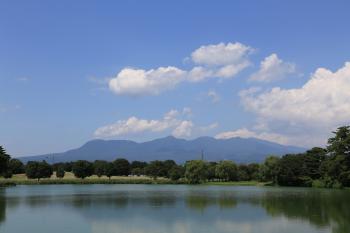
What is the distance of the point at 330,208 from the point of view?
41.7m

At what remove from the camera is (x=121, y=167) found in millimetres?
153375

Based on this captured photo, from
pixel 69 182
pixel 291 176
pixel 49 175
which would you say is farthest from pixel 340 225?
pixel 49 175

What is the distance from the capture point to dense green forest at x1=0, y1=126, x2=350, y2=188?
3263 inches

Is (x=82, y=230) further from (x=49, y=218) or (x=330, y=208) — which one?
(x=330, y=208)

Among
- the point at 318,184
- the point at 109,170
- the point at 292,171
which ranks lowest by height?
the point at 318,184

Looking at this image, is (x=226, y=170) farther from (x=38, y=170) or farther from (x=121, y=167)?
(x=38, y=170)

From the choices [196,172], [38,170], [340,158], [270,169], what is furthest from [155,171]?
[340,158]

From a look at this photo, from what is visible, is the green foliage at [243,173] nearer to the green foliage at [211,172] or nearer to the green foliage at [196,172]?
the green foliage at [211,172]

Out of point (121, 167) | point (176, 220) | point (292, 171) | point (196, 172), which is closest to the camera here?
point (176, 220)

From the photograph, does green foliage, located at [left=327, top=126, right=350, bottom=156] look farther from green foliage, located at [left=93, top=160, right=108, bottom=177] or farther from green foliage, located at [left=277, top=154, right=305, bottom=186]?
green foliage, located at [left=93, top=160, right=108, bottom=177]

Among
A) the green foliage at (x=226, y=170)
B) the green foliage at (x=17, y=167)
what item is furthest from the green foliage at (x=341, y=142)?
the green foliage at (x=17, y=167)

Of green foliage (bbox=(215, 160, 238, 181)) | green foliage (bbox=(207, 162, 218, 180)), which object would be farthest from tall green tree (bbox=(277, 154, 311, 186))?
green foliage (bbox=(207, 162, 218, 180))

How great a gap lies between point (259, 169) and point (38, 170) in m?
61.0

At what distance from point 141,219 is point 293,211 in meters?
13.2
